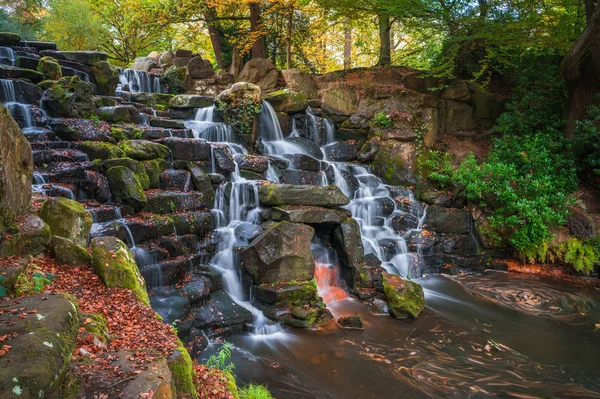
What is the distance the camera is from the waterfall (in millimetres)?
11609

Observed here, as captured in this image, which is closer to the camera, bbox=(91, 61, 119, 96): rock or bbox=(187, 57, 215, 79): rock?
bbox=(91, 61, 119, 96): rock

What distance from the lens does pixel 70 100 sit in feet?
30.9

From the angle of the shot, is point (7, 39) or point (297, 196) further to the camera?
point (7, 39)

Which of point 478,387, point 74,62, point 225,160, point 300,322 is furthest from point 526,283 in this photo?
point 74,62

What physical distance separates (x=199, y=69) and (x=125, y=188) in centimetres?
1042

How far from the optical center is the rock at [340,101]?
14000mm

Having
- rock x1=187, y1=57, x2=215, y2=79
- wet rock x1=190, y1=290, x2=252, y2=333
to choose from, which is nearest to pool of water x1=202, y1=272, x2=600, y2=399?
wet rock x1=190, y1=290, x2=252, y2=333

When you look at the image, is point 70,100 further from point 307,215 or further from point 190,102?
point 307,215

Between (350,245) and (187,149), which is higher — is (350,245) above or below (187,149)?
below

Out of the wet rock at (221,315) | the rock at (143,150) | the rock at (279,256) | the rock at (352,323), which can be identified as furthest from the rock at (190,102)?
the rock at (352,323)

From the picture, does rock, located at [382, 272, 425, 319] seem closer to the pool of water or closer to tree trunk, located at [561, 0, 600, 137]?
the pool of water

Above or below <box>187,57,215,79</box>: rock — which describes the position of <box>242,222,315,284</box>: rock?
below

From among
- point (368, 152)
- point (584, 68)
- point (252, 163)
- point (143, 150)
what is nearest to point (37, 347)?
point (143, 150)

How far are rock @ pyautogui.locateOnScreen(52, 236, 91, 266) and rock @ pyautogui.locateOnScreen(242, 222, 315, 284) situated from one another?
3208 millimetres
